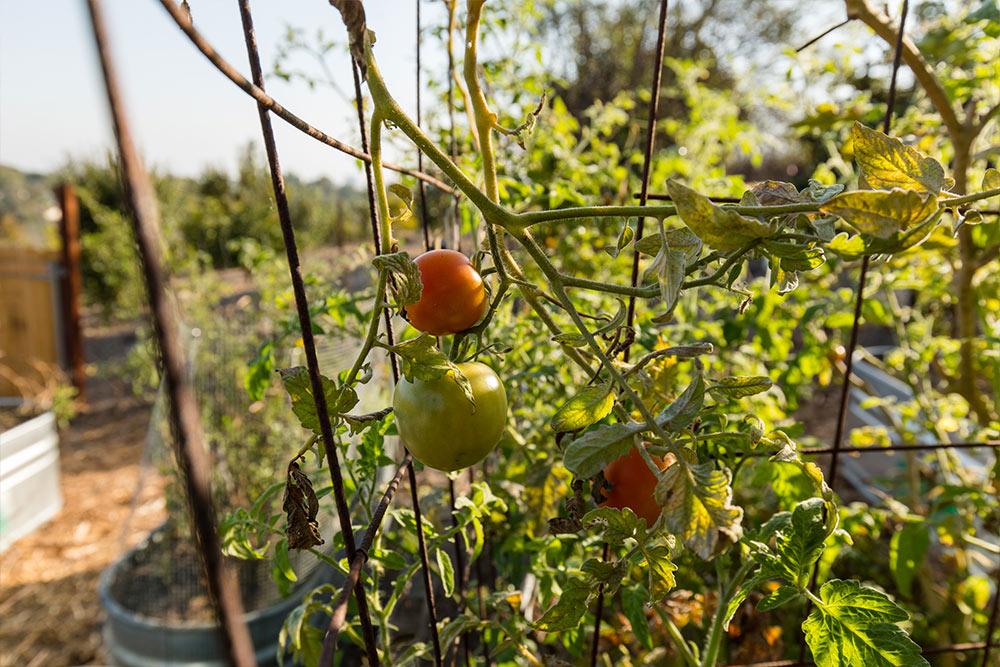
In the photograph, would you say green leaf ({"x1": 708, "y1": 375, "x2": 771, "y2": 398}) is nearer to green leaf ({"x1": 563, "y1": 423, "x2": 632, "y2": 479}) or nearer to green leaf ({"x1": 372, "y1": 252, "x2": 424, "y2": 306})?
green leaf ({"x1": 563, "y1": 423, "x2": 632, "y2": 479})

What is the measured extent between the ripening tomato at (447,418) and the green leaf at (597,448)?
0.10m

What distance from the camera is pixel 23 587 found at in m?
2.56

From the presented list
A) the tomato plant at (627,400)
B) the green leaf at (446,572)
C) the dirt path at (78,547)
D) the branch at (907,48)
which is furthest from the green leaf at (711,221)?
the dirt path at (78,547)

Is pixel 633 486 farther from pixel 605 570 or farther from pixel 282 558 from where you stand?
pixel 282 558

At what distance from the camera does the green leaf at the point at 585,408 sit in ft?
1.53

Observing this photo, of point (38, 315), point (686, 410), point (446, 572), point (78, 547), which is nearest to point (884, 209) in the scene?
point (686, 410)

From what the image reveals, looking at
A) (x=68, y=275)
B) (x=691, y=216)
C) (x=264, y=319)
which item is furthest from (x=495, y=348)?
(x=68, y=275)

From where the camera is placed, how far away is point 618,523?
1.56ft

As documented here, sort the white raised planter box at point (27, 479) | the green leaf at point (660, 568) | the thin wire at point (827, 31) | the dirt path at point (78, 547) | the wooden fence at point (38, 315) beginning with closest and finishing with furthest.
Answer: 1. the green leaf at point (660, 568)
2. the thin wire at point (827, 31)
3. the dirt path at point (78, 547)
4. the white raised planter box at point (27, 479)
5. the wooden fence at point (38, 315)

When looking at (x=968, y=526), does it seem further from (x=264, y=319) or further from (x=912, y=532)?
(x=264, y=319)

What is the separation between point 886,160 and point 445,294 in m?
0.31

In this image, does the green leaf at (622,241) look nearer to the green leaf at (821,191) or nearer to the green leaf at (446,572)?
the green leaf at (821,191)

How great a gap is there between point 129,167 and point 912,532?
1.19m

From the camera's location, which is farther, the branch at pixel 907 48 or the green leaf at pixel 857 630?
the branch at pixel 907 48
